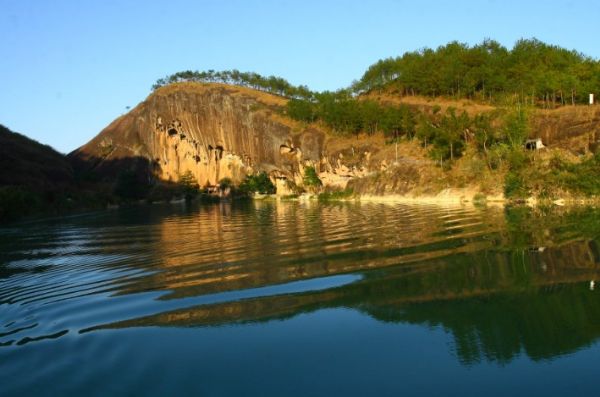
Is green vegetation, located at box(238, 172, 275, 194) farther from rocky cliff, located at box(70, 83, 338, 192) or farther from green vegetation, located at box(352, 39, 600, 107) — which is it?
green vegetation, located at box(352, 39, 600, 107)

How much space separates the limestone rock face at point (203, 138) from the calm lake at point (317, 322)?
192 feet

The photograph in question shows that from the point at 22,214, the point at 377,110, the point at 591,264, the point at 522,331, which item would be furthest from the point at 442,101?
the point at 522,331

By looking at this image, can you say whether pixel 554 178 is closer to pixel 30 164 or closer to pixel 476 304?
pixel 476 304

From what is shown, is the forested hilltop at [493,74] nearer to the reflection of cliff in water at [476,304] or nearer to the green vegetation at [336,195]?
the green vegetation at [336,195]

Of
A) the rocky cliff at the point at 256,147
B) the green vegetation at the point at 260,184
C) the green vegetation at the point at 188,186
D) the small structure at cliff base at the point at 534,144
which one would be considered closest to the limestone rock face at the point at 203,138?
the rocky cliff at the point at 256,147

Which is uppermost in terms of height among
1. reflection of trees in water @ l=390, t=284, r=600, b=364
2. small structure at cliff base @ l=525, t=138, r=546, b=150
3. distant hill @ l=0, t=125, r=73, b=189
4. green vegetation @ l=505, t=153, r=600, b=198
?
distant hill @ l=0, t=125, r=73, b=189

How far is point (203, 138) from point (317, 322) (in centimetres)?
7966

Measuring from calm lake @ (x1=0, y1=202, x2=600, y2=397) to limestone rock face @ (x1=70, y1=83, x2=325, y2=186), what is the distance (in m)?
58.5

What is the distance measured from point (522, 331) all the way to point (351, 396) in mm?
3196

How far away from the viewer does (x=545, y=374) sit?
250 inches

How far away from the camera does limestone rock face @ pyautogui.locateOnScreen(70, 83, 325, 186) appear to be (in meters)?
76.0

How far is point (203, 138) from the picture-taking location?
3381 inches

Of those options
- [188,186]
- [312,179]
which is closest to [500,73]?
[312,179]

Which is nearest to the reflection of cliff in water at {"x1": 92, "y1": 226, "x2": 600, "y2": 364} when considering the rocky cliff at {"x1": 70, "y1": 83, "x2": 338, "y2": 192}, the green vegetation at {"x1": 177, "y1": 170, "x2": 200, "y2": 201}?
the rocky cliff at {"x1": 70, "y1": 83, "x2": 338, "y2": 192}
